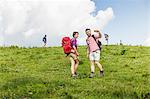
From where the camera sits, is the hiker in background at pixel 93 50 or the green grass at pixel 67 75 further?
the hiker in background at pixel 93 50

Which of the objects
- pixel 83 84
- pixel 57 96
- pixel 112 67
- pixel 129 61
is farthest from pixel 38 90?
pixel 129 61

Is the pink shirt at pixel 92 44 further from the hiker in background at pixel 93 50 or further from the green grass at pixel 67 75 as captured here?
the green grass at pixel 67 75

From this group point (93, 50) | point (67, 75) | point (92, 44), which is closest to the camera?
point (93, 50)

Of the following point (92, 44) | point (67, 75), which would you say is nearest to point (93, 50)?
Result: point (92, 44)

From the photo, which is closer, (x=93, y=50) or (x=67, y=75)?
(x=93, y=50)

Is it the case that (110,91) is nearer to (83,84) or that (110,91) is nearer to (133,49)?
(83,84)

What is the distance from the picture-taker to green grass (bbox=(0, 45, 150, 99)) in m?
16.3

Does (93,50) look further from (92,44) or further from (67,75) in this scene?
(67,75)

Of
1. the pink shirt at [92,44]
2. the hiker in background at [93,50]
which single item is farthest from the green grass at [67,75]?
the pink shirt at [92,44]

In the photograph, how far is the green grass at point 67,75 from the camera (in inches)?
642

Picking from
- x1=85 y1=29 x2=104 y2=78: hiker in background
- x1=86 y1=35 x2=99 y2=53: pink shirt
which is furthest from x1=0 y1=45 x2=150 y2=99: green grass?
x1=86 y1=35 x2=99 y2=53: pink shirt

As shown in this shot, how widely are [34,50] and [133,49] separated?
9.05 m

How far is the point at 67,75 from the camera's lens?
78.3ft

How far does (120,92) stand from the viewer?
1628 cm
